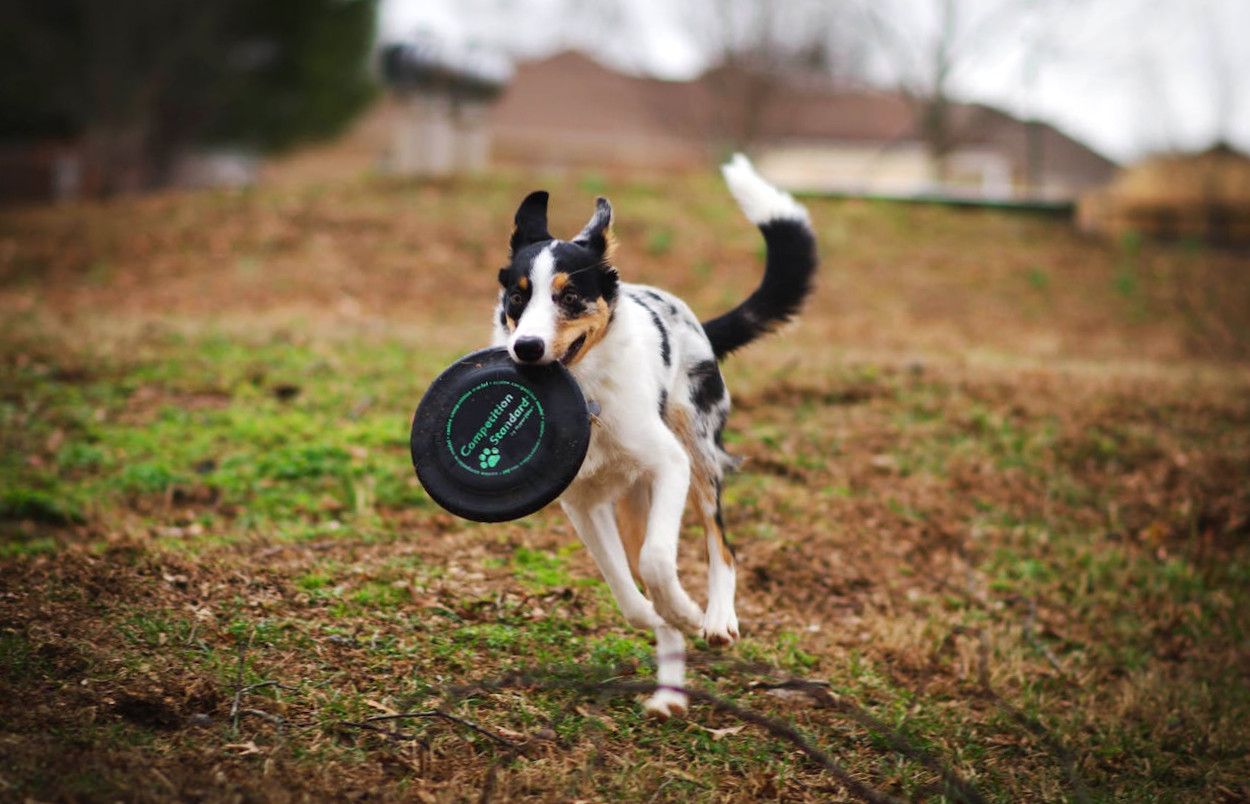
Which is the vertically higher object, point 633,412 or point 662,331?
point 662,331

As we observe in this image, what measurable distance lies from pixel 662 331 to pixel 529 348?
0.94 meters

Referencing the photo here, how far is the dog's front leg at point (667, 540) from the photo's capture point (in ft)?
13.4

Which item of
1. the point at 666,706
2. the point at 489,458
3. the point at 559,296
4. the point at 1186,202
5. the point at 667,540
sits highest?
the point at 1186,202

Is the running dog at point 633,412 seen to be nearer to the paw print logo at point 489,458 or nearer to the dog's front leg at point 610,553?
the dog's front leg at point 610,553

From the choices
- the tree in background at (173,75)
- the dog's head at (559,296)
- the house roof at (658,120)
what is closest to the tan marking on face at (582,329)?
the dog's head at (559,296)

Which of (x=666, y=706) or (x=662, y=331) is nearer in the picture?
(x=666, y=706)

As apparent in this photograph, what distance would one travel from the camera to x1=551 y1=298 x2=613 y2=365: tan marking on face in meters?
3.99

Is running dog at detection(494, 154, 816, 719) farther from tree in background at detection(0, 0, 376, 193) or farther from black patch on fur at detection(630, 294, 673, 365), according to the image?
tree in background at detection(0, 0, 376, 193)

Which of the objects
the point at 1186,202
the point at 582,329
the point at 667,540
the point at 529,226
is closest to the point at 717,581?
the point at 667,540

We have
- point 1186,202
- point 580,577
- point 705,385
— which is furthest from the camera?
point 1186,202

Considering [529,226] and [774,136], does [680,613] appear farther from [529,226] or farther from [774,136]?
[774,136]

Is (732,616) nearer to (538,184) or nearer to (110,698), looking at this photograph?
(110,698)

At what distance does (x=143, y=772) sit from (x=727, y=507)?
4.14 metres

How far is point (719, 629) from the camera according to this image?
4.46 m
